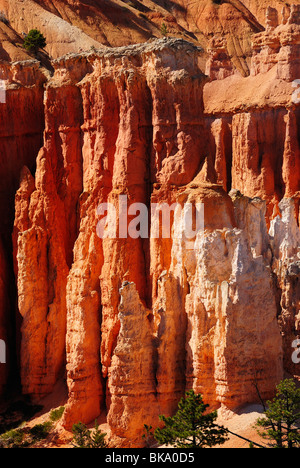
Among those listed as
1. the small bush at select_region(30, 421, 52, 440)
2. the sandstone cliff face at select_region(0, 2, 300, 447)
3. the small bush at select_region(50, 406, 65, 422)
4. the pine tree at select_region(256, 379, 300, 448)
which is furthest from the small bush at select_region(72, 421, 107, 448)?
the pine tree at select_region(256, 379, 300, 448)

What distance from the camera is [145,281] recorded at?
2802cm

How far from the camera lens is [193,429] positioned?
21.9 m

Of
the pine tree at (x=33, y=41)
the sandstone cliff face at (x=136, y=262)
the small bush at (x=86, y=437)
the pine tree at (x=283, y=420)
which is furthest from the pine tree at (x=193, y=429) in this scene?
the pine tree at (x=33, y=41)

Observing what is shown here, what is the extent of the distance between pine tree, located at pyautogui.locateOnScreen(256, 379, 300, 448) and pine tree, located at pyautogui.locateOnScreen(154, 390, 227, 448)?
3.64ft

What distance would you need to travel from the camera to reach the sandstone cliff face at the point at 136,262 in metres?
24.2

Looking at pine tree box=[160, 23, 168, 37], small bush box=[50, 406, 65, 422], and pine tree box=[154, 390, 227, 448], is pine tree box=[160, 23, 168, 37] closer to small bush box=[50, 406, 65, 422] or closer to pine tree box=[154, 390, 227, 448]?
small bush box=[50, 406, 65, 422]

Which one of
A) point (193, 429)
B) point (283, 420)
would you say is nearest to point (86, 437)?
point (193, 429)

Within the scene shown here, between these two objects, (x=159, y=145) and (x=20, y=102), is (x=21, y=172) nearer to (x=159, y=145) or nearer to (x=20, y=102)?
(x=20, y=102)

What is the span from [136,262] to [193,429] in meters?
7.25

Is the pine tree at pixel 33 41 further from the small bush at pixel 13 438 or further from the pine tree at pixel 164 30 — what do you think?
the small bush at pixel 13 438

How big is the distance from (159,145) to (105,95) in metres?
2.58

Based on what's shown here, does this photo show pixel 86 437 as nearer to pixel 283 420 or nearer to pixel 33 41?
pixel 283 420

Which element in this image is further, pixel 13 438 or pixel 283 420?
pixel 13 438

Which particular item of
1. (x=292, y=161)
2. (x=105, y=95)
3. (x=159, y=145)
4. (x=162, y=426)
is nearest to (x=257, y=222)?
(x=159, y=145)
